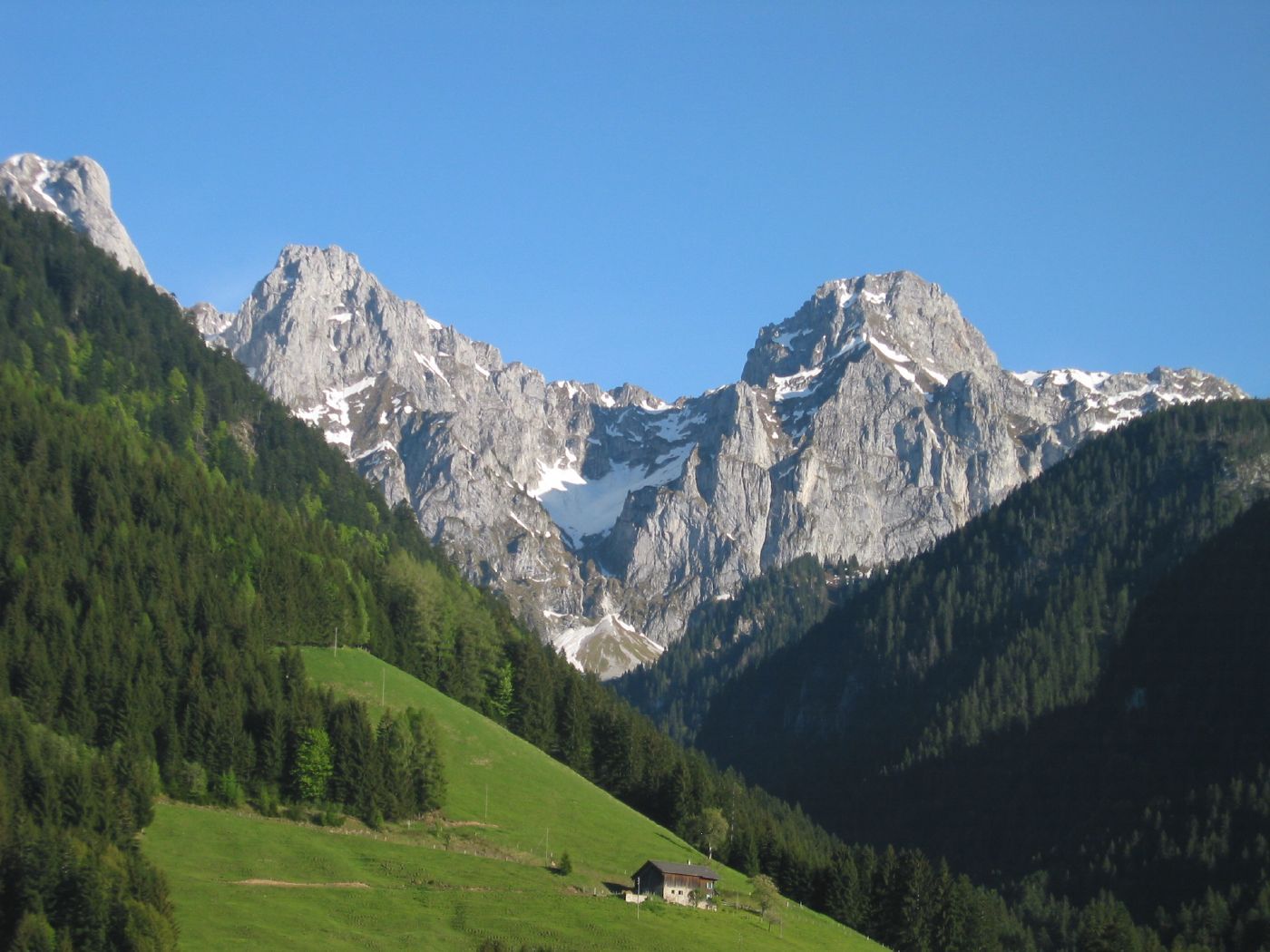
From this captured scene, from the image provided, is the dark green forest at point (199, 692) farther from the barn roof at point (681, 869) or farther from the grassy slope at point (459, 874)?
the barn roof at point (681, 869)

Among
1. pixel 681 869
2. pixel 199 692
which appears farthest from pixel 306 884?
pixel 199 692

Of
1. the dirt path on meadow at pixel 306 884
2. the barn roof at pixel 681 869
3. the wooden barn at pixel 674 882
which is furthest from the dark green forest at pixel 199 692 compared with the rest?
the barn roof at pixel 681 869

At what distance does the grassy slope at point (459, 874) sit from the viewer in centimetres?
9681

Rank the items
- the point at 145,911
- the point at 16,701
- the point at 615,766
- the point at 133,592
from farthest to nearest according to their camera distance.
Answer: the point at 615,766 → the point at 133,592 → the point at 16,701 → the point at 145,911

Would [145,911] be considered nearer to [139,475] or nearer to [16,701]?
[16,701]

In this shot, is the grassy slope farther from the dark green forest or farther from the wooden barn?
the dark green forest

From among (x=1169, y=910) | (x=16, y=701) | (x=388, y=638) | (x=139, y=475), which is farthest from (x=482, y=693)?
(x=1169, y=910)

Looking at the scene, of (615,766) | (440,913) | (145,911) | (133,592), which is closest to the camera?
(145,911)

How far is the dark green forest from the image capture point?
105 metres

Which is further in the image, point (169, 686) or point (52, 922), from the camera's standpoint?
point (169, 686)

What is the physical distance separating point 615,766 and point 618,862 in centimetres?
4001

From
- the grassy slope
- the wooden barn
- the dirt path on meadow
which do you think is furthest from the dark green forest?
the wooden barn

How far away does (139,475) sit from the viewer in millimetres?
170750

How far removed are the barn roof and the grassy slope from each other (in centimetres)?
322
